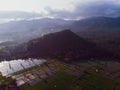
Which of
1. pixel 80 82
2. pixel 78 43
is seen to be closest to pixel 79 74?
pixel 80 82

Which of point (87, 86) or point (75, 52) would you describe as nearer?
point (87, 86)

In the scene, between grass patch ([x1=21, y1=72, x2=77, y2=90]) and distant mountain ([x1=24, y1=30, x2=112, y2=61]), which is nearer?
grass patch ([x1=21, y1=72, x2=77, y2=90])

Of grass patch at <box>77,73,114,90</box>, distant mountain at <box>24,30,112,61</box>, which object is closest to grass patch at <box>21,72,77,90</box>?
grass patch at <box>77,73,114,90</box>

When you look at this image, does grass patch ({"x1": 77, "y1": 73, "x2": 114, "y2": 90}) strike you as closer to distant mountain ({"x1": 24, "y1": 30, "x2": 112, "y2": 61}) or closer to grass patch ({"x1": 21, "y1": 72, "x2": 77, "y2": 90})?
grass patch ({"x1": 21, "y1": 72, "x2": 77, "y2": 90})

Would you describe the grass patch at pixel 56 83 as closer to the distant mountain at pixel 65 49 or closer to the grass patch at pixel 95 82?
the grass patch at pixel 95 82

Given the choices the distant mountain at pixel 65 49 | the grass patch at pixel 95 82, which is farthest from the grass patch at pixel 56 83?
the distant mountain at pixel 65 49

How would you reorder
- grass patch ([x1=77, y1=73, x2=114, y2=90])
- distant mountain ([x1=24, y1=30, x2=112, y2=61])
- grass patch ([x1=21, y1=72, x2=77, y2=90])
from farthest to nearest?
distant mountain ([x1=24, y1=30, x2=112, y2=61]) < grass patch ([x1=21, y1=72, x2=77, y2=90]) < grass patch ([x1=77, y1=73, x2=114, y2=90])

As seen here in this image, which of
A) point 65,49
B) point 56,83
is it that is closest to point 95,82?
point 56,83

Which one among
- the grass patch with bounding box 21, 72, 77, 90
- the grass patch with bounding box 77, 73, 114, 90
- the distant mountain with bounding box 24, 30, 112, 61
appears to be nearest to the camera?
the grass patch with bounding box 77, 73, 114, 90

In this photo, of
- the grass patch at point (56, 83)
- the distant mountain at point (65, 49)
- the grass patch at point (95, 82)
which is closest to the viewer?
the grass patch at point (95, 82)

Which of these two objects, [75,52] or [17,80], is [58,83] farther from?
[75,52]

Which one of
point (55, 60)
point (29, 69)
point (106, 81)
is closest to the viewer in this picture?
point (106, 81)
